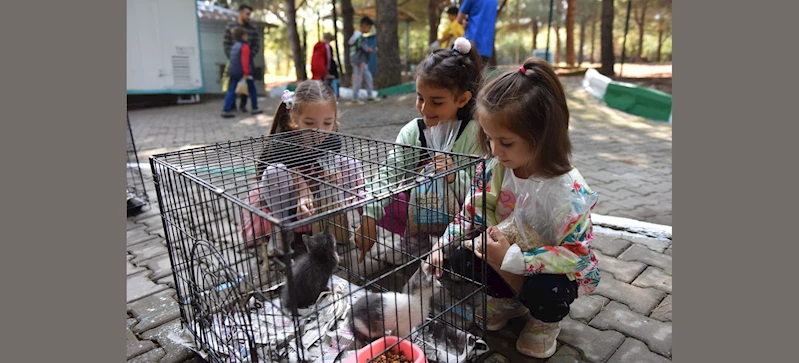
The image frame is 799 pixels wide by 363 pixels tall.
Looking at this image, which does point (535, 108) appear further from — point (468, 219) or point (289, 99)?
point (289, 99)

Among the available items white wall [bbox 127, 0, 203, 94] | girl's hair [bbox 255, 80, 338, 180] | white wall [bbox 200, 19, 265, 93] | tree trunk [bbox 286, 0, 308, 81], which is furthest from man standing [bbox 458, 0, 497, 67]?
white wall [bbox 200, 19, 265, 93]

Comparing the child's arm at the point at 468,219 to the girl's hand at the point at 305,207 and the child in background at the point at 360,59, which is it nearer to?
the girl's hand at the point at 305,207

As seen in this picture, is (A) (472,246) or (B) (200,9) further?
(B) (200,9)

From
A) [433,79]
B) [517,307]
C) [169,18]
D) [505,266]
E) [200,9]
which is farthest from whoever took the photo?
[200,9]

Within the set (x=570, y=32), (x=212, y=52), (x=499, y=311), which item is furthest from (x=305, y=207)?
(x=570, y=32)

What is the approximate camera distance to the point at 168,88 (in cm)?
1017

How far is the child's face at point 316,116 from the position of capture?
97.3 inches

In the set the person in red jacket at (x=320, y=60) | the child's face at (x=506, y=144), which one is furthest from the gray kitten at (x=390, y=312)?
the person in red jacket at (x=320, y=60)

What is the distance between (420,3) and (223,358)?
15703 mm

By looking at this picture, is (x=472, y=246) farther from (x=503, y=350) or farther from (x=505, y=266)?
(x=503, y=350)

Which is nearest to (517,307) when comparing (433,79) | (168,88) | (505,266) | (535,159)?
(505,266)

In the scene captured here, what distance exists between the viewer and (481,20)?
17.2 feet

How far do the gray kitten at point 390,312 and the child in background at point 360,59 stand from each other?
7515 millimetres

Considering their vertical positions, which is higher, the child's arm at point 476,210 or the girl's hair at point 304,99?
the girl's hair at point 304,99
